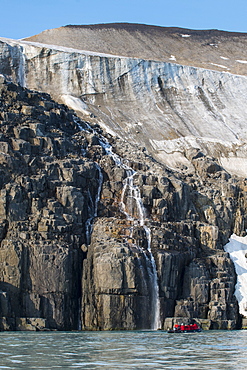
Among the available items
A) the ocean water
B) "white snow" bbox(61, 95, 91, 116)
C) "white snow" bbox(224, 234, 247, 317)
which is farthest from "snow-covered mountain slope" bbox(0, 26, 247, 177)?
the ocean water

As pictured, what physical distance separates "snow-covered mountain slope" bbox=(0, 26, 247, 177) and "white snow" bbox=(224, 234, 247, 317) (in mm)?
25457

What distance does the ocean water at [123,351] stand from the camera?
137ft

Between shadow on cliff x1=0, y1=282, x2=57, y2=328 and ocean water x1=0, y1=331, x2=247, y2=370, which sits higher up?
shadow on cliff x1=0, y1=282, x2=57, y2=328

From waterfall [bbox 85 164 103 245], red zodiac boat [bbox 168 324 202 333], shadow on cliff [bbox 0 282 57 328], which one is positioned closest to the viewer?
red zodiac boat [bbox 168 324 202 333]

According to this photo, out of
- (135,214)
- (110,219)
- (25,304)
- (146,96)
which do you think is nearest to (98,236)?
(110,219)

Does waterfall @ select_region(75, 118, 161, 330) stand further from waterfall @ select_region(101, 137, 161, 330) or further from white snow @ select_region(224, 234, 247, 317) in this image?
white snow @ select_region(224, 234, 247, 317)

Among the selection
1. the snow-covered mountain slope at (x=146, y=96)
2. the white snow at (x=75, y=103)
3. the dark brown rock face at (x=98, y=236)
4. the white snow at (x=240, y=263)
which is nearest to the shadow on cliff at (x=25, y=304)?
the dark brown rock face at (x=98, y=236)

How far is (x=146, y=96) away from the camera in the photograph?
133 metres

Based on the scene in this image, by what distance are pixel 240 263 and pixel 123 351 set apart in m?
42.4

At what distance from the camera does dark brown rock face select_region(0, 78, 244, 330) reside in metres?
73.6

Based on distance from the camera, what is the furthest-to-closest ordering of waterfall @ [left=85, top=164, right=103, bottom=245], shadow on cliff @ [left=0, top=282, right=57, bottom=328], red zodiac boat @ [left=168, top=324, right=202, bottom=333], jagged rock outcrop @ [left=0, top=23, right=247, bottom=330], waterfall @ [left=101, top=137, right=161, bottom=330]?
waterfall @ [left=85, top=164, right=103, bottom=245], waterfall @ [left=101, top=137, right=161, bottom=330], jagged rock outcrop @ [left=0, top=23, right=247, bottom=330], shadow on cliff @ [left=0, top=282, right=57, bottom=328], red zodiac boat @ [left=168, top=324, right=202, bottom=333]

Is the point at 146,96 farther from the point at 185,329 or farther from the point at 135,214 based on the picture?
the point at 185,329

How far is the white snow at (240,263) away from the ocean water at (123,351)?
17.0 m

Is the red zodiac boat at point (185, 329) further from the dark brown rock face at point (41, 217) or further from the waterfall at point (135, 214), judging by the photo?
the dark brown rock face at point (41, 217)
